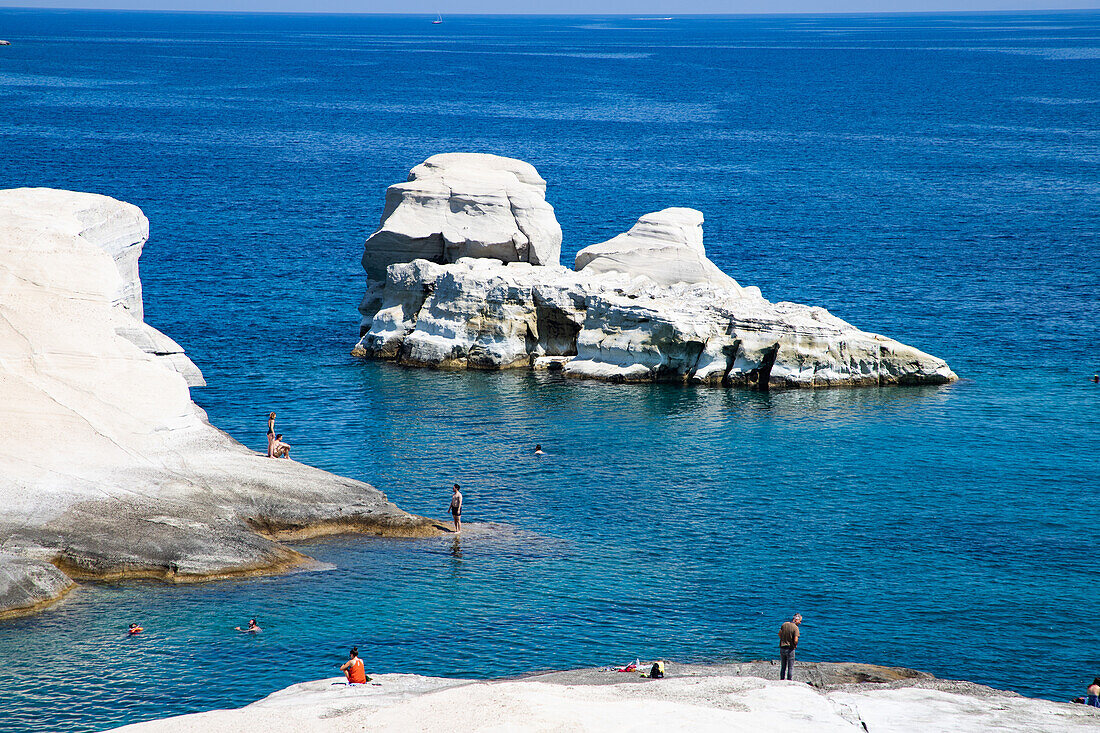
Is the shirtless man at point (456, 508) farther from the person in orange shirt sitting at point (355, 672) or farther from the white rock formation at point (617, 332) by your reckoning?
the white rock formation at point (617, 332)

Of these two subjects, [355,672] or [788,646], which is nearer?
[355,672]

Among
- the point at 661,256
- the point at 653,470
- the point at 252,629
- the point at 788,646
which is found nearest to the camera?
the point at 788,646

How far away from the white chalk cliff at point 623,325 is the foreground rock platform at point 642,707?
30.9 m

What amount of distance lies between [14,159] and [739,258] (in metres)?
78.1

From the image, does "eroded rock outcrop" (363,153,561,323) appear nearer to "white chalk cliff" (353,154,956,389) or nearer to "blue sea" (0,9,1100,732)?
"white chalk cliff" (353,154,956,389)

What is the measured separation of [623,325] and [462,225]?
1140 cm

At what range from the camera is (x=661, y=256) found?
212ft

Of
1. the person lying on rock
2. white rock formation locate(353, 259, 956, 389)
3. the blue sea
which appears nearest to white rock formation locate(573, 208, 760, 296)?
white rock formation locate(353, 259, 956, 389)

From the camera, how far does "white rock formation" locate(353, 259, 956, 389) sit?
59.2 metres

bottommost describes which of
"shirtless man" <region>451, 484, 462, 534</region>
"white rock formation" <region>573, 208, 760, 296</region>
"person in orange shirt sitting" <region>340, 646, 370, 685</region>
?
"person in orange shirt sitting" <region>340, 646, 370, 685</region>

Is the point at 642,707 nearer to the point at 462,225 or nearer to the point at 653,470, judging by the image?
the point at 653,470

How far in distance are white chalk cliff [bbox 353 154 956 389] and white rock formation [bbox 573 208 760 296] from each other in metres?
0.08

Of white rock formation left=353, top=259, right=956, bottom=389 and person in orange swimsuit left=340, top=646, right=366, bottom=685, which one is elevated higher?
white rock formation left=353, top=259, right=956, bottom=389

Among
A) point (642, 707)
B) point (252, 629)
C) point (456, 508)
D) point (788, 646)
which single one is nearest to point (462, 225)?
point (456, 508)
